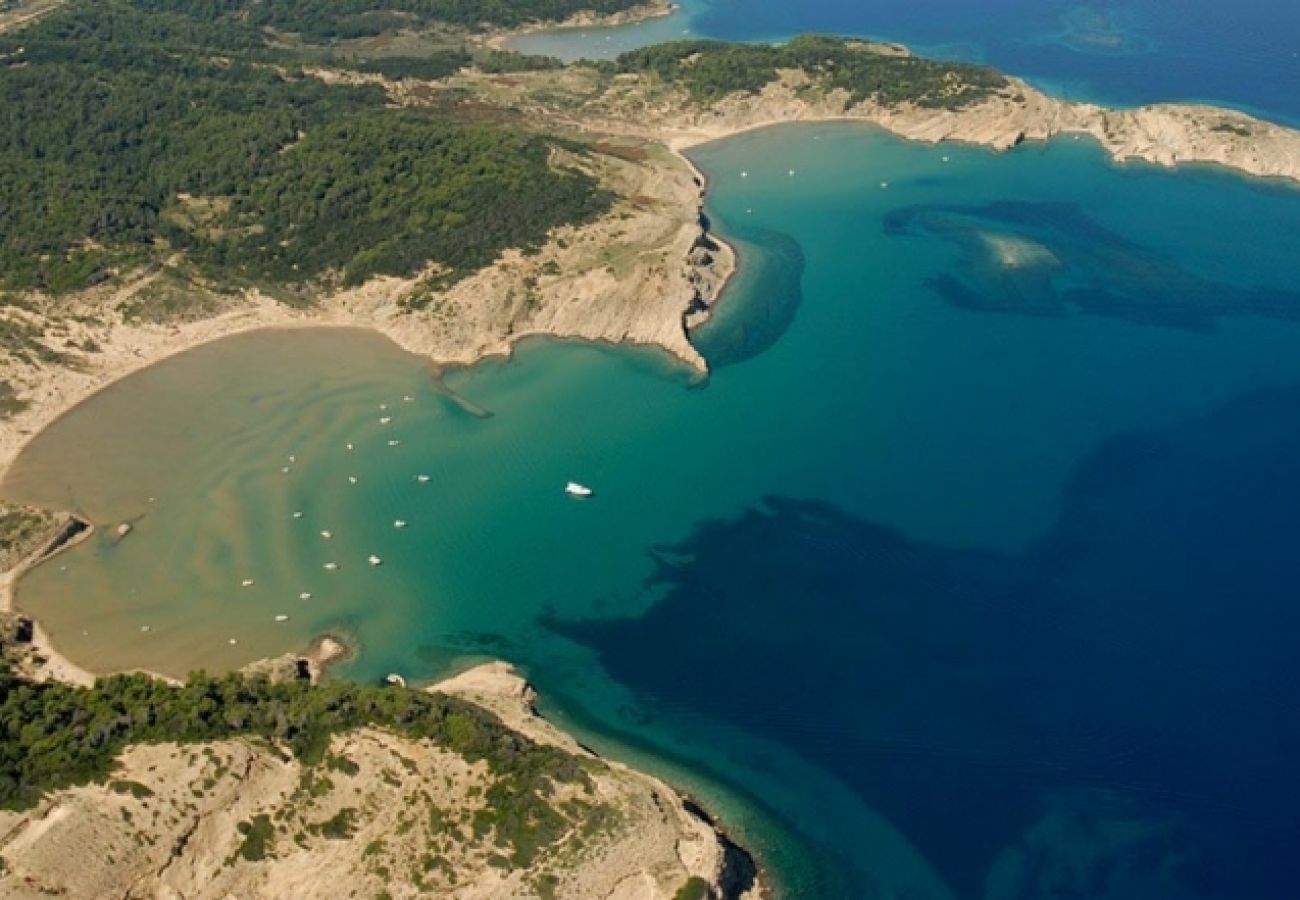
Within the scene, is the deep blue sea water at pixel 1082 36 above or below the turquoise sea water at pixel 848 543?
above

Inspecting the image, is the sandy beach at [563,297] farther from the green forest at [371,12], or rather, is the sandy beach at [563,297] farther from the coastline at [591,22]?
the green forest at [371,12]

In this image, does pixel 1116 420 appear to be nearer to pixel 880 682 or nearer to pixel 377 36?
pixel 880 682

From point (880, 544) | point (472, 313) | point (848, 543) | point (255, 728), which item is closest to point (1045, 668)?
point (880, 544)

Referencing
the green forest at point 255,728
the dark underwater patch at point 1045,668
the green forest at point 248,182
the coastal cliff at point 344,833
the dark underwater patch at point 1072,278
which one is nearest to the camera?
the coastal cliff at point 344,833

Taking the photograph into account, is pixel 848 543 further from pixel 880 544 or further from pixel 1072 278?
pixel 1072 278

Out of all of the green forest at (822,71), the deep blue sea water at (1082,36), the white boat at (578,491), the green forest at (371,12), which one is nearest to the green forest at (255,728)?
the white boat at (578,491)

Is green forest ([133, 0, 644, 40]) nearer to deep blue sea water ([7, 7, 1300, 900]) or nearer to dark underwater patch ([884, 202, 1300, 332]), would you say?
deep blue sea water ([7, 7, 1300, 900])

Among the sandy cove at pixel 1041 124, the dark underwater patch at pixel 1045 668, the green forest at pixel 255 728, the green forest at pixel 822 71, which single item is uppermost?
the green forest at pixel 822 71
